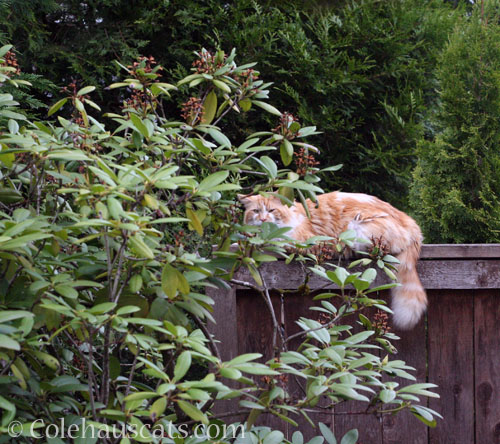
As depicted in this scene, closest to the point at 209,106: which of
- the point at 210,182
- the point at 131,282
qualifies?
the point at 210,182

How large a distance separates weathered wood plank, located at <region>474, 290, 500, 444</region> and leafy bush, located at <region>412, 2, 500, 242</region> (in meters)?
0.53

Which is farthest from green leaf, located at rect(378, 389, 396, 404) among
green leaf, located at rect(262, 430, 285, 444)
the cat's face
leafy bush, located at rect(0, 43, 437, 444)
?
the cat's face

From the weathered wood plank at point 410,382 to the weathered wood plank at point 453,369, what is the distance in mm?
31

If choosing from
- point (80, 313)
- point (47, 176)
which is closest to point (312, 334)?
point (80, 313)

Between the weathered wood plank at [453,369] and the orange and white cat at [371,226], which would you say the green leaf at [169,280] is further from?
the weathered wood plank at [453,369]

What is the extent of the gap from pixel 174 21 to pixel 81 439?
394 centimetres

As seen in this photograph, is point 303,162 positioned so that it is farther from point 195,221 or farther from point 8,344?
point 8,344

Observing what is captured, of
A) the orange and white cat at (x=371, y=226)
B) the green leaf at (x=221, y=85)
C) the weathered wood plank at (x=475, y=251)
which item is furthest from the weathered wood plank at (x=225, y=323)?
the green leaf at (x=221, y=85)

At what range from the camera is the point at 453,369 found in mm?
2447

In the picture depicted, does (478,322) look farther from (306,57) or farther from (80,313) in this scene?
(306,57)

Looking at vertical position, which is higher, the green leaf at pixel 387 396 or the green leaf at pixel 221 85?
the green leaf at pixel 221 85

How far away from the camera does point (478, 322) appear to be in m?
2.45

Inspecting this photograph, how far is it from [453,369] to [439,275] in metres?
0.41

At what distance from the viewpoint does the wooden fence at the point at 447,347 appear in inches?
95.6
